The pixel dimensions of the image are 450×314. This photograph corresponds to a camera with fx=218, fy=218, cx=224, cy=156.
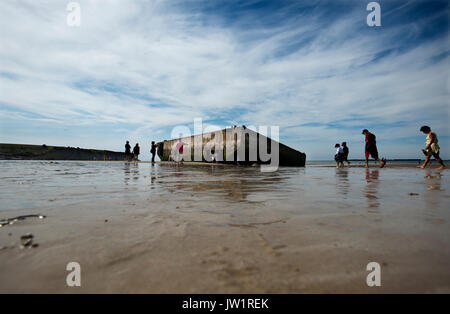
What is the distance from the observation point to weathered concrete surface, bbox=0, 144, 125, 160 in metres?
28.3

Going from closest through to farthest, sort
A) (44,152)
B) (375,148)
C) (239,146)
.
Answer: (375,148) < (239,146) < (44,152)

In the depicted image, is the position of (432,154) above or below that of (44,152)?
below

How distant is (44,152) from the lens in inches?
1220

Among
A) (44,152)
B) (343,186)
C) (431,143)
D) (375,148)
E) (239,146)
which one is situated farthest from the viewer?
(44,152)

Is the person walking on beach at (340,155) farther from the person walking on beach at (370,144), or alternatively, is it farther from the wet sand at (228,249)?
the wet sand at (228,249)

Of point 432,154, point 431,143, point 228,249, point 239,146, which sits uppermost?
point 239,146

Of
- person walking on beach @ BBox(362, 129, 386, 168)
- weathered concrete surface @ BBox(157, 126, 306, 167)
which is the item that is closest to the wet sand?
person walking on beach @ BBox(362, 129, 386, 168)

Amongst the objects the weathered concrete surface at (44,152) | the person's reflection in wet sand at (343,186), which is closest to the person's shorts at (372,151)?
the person's reflection in wet sand at (343,186)

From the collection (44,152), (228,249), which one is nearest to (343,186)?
(228,249)

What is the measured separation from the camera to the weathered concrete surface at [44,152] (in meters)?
28.3

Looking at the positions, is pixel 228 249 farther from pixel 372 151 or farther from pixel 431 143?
pixel 372 151
